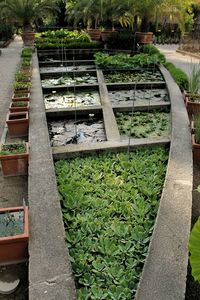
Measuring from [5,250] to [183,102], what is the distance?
4991 mm

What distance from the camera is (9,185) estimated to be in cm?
399

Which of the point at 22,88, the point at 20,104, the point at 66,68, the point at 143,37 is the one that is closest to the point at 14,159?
the point at 20,104

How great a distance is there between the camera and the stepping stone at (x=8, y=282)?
2547mm

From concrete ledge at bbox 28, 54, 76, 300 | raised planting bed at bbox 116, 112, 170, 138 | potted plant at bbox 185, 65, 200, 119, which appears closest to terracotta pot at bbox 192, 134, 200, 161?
raised planting bed at bbox 116, 112, 170, 138

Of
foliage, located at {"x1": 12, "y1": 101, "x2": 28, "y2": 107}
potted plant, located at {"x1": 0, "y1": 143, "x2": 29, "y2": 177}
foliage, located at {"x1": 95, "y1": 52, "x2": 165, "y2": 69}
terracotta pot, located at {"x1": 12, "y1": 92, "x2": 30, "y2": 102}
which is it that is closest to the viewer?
potted plant, located at {"x1": 0, "y1": 143, "x2": 29, "y2": 177}

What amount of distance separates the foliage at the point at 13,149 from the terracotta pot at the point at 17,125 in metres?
1.00

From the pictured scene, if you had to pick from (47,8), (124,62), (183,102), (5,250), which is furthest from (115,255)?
(47,8)

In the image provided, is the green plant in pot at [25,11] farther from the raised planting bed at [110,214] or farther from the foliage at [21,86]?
the raised planting bed at [110,214]

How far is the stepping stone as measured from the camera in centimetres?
255

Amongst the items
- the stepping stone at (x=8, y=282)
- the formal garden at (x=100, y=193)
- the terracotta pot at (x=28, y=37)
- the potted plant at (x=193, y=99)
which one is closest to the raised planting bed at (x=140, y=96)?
the formal garden at (x=100, y=193)

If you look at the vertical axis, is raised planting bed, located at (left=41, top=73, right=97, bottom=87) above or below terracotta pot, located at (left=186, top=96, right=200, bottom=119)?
above

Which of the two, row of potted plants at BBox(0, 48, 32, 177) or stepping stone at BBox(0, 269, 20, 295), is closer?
stepping stone at BBox(0, 269, 20, 295)

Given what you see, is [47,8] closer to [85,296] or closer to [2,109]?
[2,109]

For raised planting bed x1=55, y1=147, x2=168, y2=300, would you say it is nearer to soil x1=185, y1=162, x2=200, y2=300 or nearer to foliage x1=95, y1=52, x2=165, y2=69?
soil x1=185, y1=162, x2=200, y2=300
